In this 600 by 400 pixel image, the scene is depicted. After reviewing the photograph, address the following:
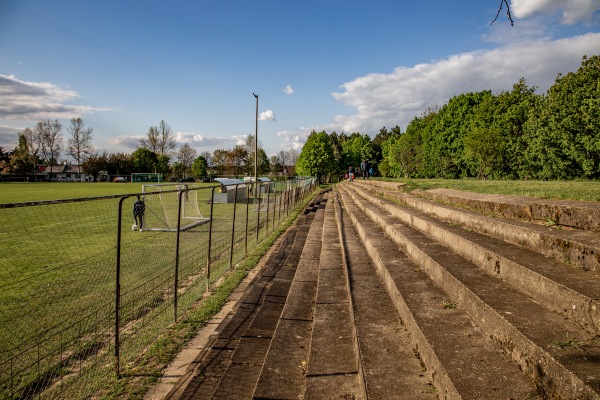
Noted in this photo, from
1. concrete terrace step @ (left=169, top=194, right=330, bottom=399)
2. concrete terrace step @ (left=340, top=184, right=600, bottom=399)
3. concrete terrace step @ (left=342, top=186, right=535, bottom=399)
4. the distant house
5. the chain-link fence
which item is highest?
the distant house

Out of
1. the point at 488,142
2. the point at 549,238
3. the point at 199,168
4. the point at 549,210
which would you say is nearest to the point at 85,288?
the point at 549,238

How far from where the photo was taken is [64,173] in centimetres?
9338

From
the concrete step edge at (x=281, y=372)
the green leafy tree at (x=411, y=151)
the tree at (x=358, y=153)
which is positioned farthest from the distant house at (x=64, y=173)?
the concrete step edge at (x=281, y=372)

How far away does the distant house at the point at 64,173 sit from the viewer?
8391 cm

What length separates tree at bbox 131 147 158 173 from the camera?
78938 millimetres

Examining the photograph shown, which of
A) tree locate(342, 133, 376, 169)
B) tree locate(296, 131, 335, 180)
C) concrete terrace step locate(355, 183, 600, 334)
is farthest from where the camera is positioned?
tree locate(342, 133, 376, 169)

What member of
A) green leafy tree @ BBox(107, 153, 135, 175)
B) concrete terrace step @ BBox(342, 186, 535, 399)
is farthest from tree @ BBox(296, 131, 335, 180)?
concrete terrace step @ BBox(342, 186, 535, 399)

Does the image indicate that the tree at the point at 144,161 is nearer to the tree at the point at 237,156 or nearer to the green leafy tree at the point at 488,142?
the tree at the point at 237,156

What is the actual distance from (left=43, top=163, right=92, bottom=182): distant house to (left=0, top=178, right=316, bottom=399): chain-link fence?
8527 cm

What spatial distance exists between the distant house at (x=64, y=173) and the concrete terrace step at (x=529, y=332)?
94.3 metres

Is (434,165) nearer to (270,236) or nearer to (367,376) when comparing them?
(270,236)

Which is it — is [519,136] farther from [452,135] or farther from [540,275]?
[540,275]

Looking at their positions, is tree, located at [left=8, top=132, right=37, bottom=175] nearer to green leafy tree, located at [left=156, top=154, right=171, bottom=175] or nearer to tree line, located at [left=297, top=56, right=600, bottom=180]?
green leafy tree, located at [left=156, top=154, right=171, bottom=175]

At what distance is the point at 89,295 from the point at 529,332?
619 centimetres
